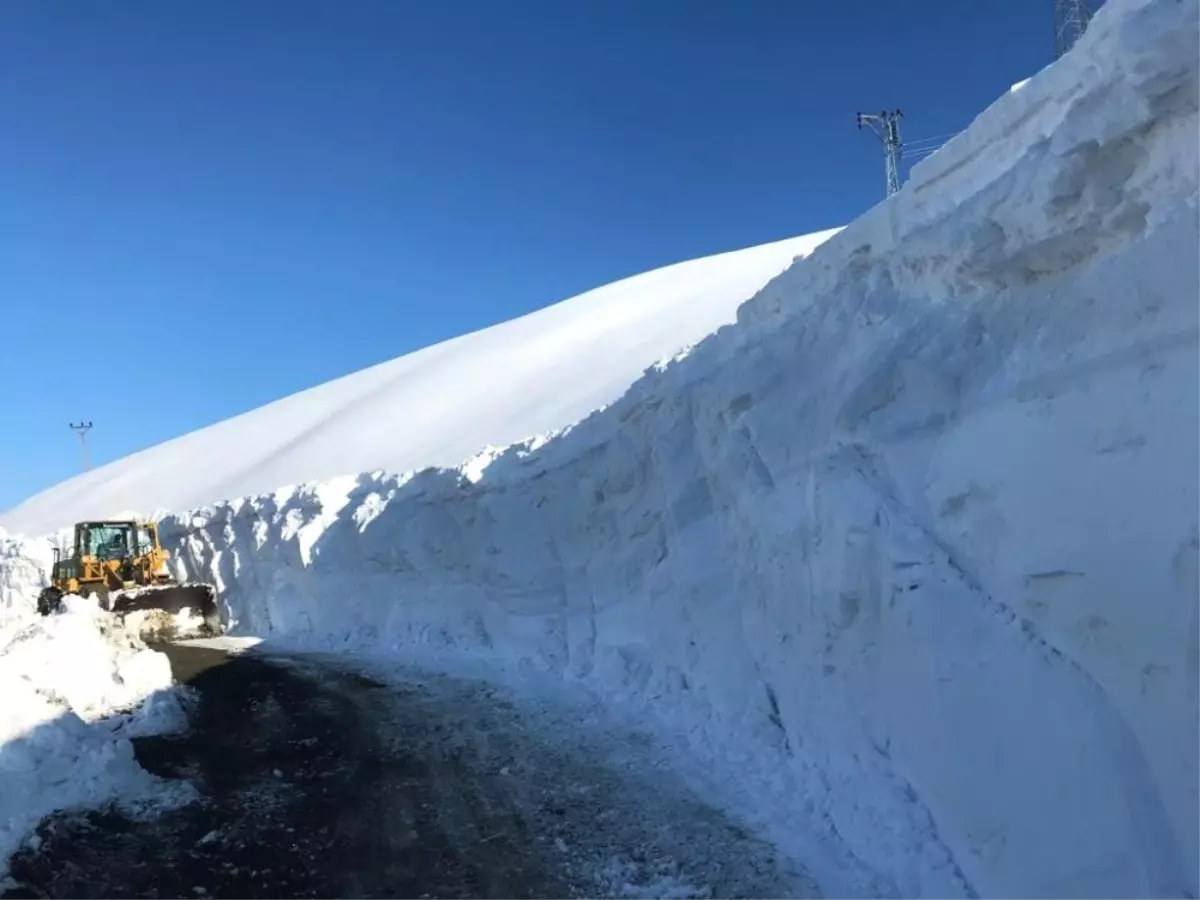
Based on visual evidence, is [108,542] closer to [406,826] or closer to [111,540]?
[111,540]

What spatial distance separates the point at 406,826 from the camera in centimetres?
629

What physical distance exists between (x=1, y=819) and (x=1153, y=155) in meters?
8.49

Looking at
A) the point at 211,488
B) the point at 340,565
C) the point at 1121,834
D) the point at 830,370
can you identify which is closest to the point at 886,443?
the point at 830,370

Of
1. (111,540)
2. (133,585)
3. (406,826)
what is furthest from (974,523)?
(111,540)

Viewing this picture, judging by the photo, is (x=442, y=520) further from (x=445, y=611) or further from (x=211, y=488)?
(x=211, y=488)

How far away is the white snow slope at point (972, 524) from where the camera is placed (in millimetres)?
4305

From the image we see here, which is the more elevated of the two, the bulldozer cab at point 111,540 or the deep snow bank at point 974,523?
the bulldozer cab at point 111,540

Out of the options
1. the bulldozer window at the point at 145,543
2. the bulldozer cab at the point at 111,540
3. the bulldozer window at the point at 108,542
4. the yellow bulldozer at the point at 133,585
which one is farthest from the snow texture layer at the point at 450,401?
the bulldozer window at the point at 108,542

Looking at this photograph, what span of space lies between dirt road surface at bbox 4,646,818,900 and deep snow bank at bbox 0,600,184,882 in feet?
1.00

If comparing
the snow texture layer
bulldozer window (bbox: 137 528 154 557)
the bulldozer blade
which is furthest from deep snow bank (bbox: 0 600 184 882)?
the snow texture layer

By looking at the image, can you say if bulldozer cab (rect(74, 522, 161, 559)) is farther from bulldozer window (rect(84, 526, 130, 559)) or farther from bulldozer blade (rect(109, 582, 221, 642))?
bulldozer blade (rect(109, 582, 221, 642))

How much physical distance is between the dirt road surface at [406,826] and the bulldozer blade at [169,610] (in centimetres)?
743

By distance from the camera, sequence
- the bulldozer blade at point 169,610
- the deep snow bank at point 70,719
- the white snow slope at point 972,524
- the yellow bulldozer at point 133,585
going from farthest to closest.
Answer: the yellow bulldozer at point 133,585, the bulldozer blade at point 169,610, the deep snow bank at point 70,719, the white snow slope at point 972,524

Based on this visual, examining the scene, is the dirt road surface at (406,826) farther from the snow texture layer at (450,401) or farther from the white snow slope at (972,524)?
the snow texture layer at (450,401)
